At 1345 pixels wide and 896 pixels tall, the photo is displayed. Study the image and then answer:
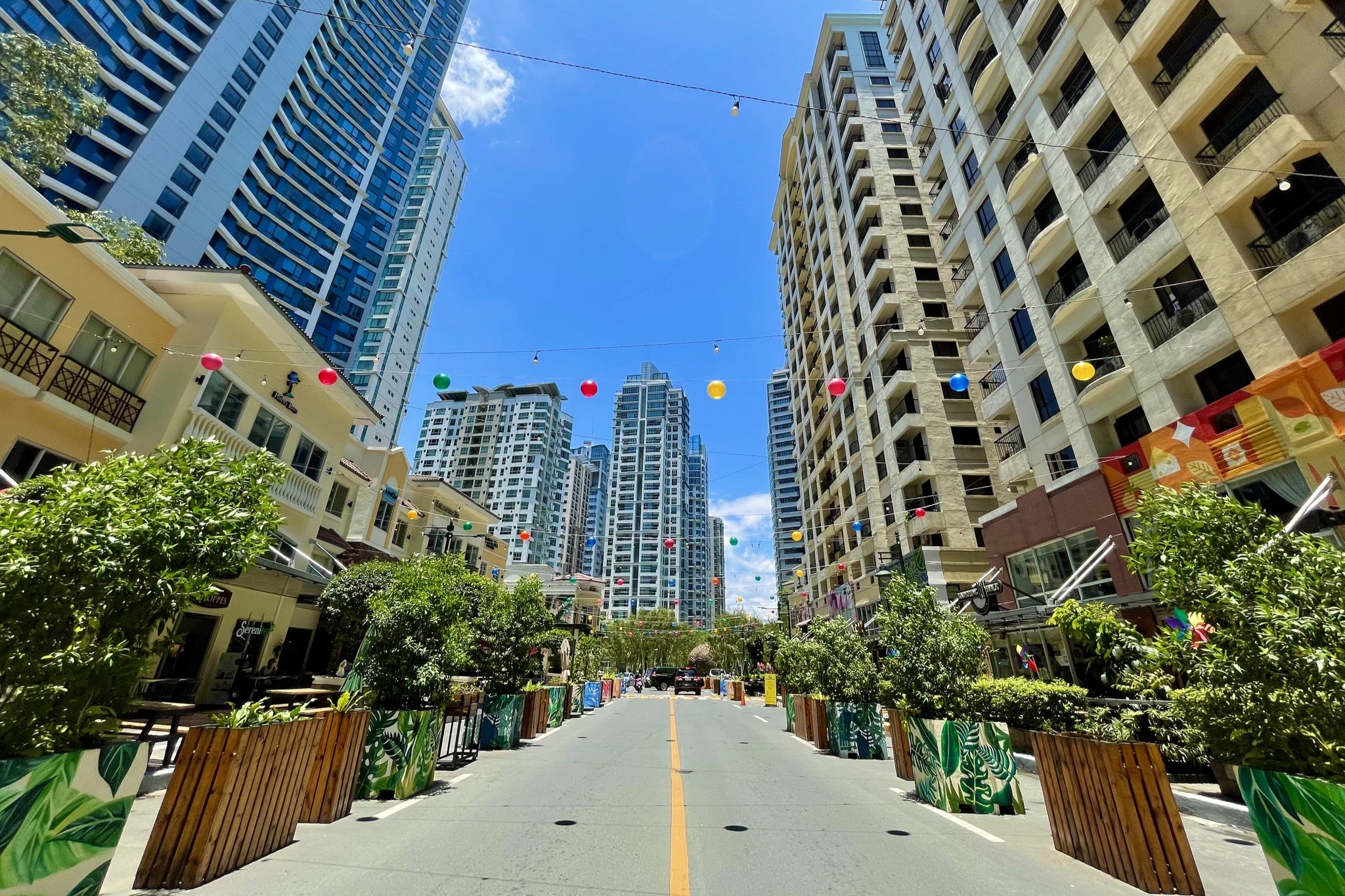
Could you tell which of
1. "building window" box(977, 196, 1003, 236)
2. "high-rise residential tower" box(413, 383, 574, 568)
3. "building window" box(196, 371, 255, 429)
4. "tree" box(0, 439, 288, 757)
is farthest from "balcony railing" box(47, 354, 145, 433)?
"high-rise residential tower" box(413, 383, 574, 568)

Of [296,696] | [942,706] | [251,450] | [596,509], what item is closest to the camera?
[942,706]

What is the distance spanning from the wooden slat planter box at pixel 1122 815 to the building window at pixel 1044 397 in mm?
16853

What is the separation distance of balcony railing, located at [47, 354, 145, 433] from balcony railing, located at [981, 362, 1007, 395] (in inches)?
1070

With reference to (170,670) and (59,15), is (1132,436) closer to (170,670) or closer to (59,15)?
(170,670)

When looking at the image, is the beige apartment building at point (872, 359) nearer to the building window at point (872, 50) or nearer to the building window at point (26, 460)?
the building window at point (872, 50)

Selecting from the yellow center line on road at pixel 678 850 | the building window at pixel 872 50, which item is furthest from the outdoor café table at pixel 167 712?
the building window at pixel 872 50

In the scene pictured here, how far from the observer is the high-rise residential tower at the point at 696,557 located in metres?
129

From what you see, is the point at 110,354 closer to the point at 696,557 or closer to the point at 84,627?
the point at 84,627

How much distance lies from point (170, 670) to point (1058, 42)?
33502 millimetres

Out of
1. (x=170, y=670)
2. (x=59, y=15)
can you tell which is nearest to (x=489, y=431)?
(x=59, y=15)

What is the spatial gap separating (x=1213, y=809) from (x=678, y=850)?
807cm

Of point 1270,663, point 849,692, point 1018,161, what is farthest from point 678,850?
point 1018,161

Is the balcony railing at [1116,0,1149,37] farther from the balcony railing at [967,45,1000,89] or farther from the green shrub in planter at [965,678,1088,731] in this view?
the green shrub in planter at [965,678,1088,731]

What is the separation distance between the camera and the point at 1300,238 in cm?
1190
